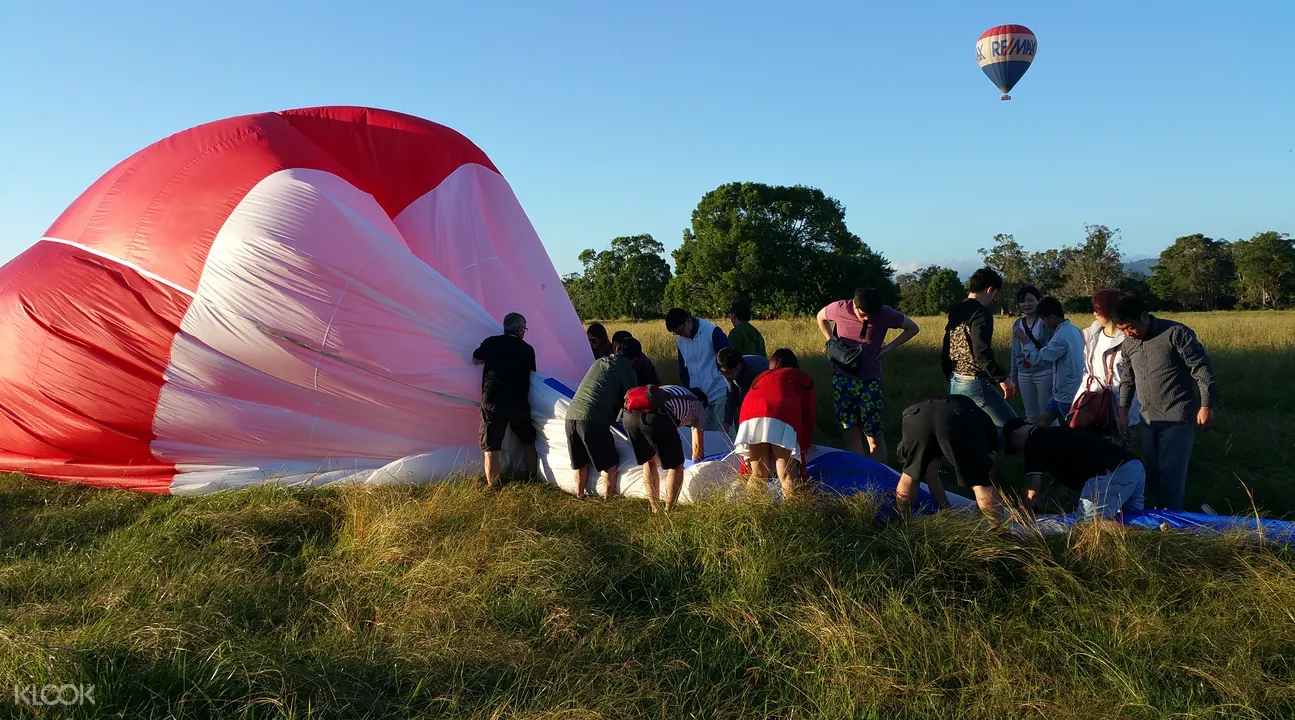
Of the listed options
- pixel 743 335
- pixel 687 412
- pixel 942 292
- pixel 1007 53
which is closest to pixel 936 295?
pixel 942 292

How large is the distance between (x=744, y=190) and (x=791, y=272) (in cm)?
444

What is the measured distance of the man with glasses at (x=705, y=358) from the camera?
6824 millimetres

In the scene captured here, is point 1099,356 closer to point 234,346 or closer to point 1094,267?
point 234,346

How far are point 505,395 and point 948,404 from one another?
3.12m

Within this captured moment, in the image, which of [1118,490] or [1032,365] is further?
[1032,365]

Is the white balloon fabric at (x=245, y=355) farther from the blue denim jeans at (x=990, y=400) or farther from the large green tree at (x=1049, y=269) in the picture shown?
the large green tree at (x=1049, y=269)

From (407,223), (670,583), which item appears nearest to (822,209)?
(407,223)

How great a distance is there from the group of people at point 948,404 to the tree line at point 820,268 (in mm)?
28832

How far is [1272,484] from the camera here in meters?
5.46

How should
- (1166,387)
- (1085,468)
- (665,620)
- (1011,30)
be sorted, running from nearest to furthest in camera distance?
(665,620), (1085,468), (1166,387), (1011,30)

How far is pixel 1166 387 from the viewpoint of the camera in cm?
472

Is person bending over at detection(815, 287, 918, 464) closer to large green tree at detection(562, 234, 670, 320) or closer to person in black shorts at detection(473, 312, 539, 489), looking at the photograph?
person in black shorts at detection(473, 312, 539, 489)

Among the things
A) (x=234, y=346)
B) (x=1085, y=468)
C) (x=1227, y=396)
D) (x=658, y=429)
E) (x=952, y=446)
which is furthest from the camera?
(x=1227, y=396)

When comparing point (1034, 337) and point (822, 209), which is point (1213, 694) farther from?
point (822, 209)
